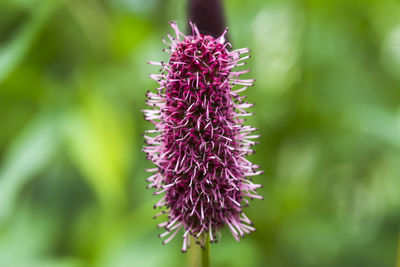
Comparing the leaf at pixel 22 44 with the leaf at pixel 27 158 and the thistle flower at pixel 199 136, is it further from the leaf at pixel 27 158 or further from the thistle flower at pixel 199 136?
the thistle flower at pixel 199 136

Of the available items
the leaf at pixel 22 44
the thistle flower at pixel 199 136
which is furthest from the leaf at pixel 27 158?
the thistle flower at pixel 199 136

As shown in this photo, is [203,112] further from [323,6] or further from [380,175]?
[380,175]

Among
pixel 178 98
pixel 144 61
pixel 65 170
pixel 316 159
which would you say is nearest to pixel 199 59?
pixel 178 98

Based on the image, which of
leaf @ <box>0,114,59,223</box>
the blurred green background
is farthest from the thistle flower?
leaf @ <box>0,114,59,223</box>

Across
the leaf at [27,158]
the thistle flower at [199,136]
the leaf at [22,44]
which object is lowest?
the thistle flower at [199,136]

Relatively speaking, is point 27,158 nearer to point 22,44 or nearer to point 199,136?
point 22,44
